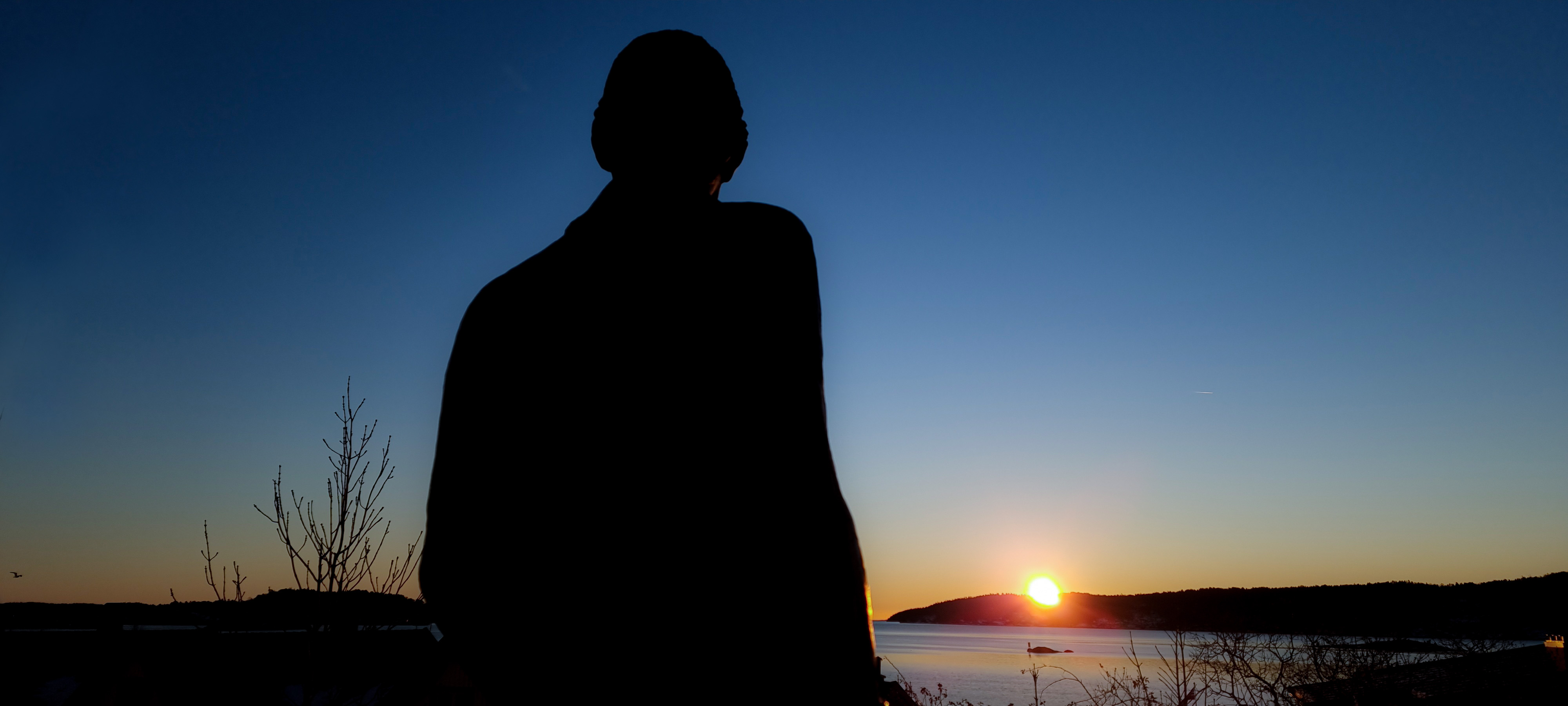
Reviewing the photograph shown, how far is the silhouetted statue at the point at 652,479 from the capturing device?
57 centimetres

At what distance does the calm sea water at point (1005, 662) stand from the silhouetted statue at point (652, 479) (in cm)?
4034

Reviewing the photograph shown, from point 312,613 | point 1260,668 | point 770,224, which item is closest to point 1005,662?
point 1260,668

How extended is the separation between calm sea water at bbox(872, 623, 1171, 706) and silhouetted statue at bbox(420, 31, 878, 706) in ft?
132

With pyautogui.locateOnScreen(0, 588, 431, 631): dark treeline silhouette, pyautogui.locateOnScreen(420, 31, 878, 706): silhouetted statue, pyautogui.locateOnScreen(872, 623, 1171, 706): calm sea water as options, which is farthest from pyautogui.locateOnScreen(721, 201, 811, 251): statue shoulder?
pyautogui.locateOnScreen(872, 623, 1171, 706): calm sea water

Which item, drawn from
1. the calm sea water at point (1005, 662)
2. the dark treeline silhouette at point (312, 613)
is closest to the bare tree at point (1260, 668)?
the dark treeline silhouette at point (312, 613)

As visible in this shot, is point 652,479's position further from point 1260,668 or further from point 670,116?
point 1260,668

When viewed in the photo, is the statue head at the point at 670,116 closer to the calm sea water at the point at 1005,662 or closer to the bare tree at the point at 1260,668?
the bare tree at the point at 1260,668

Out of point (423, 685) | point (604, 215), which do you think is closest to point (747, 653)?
point (604, 215)

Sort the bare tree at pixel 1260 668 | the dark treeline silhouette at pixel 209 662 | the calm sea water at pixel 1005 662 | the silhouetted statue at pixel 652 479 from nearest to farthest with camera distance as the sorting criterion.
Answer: the silhouetted statue at pixel 652 479 < the bare tree at pixel 1260 668 < the dark treeline silhouette at pixel 209 662 < the calm sea water at pixel 1005 662

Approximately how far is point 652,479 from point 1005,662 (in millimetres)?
125108

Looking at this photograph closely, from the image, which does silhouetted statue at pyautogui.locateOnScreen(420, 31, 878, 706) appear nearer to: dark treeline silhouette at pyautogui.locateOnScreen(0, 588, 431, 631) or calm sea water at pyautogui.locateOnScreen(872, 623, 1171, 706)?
dark treeline silhouette at pyautogui.locateOnScreen(0, 588, 431, 631)

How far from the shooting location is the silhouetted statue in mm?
575

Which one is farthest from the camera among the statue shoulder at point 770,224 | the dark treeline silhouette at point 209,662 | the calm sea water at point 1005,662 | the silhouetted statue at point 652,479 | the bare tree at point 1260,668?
the calm sea water at point 1005,662

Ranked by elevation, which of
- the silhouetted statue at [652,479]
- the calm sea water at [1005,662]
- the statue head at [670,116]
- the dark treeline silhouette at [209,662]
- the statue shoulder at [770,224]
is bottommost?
the calm sea water at [1005,662]
